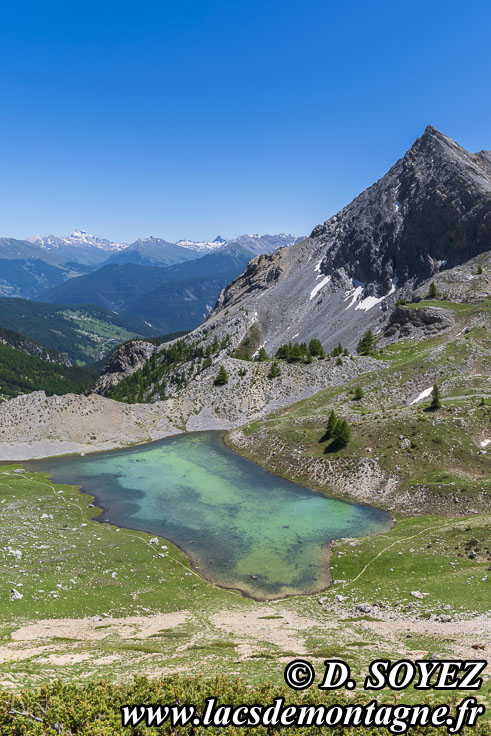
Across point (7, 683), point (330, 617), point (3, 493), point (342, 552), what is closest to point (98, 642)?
point (7, 683)

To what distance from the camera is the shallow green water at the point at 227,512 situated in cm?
5266

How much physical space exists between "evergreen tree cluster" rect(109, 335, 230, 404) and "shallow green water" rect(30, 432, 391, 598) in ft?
207

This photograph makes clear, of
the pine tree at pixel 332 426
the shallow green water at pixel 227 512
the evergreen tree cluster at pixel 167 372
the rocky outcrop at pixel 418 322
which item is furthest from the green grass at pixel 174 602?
the evergreen tree cluster at pixel 167 372

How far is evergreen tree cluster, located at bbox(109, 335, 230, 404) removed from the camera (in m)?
166

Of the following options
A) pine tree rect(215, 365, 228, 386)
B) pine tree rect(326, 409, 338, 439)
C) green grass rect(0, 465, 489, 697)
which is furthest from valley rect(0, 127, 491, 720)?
pine tree rect(215, 365, 228, 386)

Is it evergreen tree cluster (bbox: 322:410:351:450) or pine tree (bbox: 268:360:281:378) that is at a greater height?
pine tree (bbox: 268:360:281:378)

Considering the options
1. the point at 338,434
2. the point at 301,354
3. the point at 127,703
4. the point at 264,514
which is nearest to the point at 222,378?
the point at 301,354

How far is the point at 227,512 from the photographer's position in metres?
69.4

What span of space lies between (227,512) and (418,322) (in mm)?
103326

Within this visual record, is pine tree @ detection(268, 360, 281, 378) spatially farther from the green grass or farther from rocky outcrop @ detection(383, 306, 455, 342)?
the green grass

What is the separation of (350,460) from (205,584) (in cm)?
4066

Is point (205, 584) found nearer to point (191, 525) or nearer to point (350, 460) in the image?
point (191, 525)

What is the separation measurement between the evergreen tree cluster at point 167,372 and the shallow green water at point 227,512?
63149 mm

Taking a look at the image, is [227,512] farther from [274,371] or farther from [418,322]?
[418,322]
